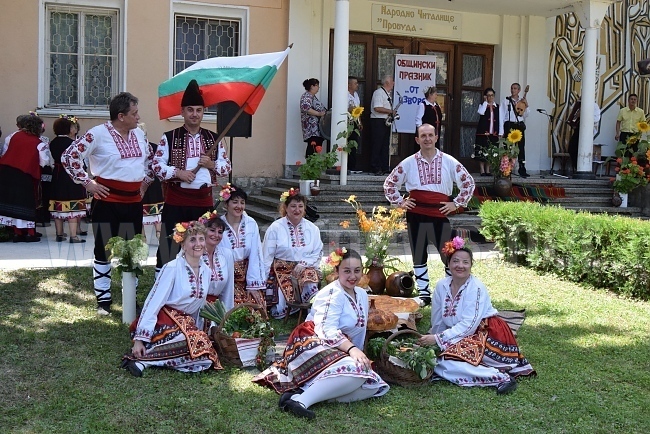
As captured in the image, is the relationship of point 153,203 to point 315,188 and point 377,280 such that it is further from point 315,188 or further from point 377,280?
point 377,280

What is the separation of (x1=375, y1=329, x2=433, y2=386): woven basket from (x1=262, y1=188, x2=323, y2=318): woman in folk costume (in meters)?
1.98

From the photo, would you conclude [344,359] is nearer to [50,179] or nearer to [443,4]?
[50,179]

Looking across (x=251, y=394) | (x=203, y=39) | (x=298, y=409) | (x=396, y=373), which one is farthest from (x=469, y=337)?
(x=203, y=39)

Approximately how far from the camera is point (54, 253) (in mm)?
10180

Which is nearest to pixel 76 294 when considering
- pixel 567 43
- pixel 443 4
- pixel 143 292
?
pixel 143 292

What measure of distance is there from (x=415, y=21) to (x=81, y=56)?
6190mm

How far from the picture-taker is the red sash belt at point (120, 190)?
6.99 meters

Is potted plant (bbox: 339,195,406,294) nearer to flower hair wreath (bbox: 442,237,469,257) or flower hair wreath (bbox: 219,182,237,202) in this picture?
flower hair wreath (bbox: 219,182,237,202)

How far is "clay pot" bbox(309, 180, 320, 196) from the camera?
1248 centimetres

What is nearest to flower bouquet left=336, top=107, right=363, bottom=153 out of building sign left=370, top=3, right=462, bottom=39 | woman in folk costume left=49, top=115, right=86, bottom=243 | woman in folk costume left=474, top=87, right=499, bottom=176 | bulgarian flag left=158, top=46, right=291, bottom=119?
building sign left=370, top=3, right=462, bottom=39

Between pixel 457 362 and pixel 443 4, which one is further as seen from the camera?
pixel 443 4

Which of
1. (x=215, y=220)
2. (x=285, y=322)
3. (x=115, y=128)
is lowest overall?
(x=285, y=322)

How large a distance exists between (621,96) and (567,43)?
73.3 inches

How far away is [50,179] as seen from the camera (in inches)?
442
